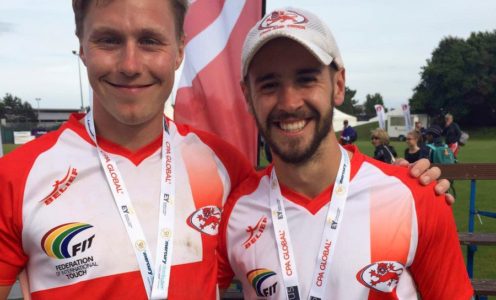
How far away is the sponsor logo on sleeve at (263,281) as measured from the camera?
79.5 inches

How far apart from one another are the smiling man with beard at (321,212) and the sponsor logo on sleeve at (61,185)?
798 mm

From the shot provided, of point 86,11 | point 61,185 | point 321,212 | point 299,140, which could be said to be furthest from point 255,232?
point 86,11

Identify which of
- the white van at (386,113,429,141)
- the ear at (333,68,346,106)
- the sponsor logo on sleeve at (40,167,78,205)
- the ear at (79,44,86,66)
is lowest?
the white van at (386,113,429,141)

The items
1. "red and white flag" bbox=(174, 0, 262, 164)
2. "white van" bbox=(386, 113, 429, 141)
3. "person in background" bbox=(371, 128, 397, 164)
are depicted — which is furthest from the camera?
"white van" bbox=(386, 113, 429, 141)

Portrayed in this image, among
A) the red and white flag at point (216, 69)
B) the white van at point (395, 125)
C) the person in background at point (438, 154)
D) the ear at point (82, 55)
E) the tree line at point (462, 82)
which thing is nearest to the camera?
the ear at point (82, 55)

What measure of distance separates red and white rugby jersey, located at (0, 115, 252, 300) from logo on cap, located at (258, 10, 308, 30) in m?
0.75

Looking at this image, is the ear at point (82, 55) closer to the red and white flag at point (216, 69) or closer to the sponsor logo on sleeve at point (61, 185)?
the sponsor logo on sleeve at point (61, 185)

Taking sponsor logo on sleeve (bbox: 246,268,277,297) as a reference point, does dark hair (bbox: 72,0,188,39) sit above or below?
above

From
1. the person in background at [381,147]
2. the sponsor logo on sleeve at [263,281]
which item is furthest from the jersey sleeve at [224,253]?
the person in background at [381,147]

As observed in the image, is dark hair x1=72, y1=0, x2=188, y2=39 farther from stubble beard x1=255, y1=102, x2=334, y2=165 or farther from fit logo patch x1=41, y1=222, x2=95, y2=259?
fit logo patch x1=41, y1=222, x2=95, y2=259

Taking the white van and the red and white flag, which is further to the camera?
the white van

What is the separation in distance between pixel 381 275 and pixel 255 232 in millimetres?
587

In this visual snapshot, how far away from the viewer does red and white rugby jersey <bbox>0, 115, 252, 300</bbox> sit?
1869 mm

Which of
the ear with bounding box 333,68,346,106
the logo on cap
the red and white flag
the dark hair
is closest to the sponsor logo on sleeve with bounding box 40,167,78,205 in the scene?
the dark hair
